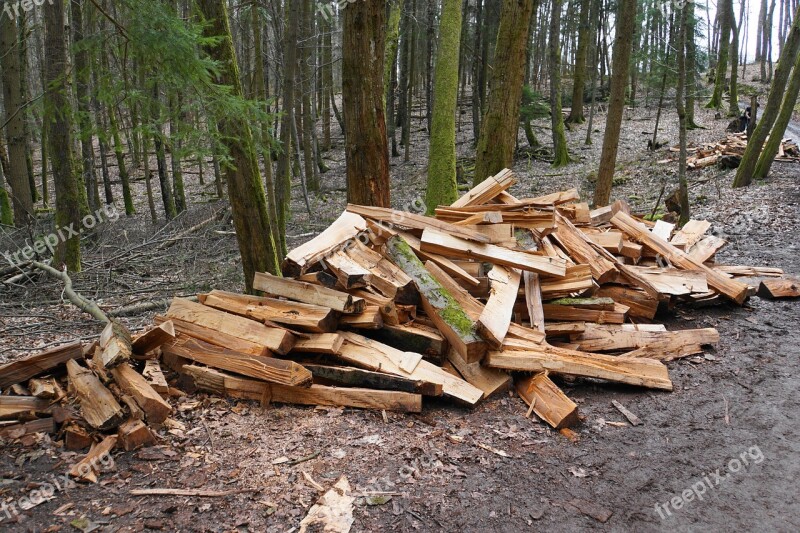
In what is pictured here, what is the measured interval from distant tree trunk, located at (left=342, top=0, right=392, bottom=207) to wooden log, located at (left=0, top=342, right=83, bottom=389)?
153 inches

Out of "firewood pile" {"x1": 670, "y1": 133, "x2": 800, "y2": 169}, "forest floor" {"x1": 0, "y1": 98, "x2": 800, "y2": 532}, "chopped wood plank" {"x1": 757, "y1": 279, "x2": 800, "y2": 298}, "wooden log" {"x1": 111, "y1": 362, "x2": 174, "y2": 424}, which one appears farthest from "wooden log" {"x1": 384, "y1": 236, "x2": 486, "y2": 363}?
"firewood pile" {"x1": 670, "y1": 133, "x2": 800, "y2": 169}

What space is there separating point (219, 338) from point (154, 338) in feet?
1.74

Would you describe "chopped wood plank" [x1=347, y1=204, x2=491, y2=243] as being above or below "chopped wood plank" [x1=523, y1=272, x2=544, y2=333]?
above

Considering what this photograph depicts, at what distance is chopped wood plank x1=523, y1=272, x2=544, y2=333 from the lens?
5.05 metres

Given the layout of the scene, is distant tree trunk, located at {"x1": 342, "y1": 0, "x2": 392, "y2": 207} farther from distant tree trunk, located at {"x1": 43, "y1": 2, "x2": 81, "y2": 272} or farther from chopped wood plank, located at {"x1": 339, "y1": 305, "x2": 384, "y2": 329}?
distant tree trunk, located at {"x1": 43, "y1": 2, "x2": 81, "y2": 272}

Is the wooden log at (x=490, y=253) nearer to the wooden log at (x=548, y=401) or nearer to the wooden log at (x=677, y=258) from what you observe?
the wooden log at (x=548, y=401)

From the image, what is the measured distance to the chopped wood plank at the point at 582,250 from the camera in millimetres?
5816

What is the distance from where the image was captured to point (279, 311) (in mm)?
4684

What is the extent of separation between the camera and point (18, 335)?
6676 mm

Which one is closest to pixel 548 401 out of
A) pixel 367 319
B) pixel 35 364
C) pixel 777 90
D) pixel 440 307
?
pixel 440 307

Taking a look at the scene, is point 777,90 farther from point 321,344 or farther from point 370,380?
point 321,344

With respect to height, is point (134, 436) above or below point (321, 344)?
below

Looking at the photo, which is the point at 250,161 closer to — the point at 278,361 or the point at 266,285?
the point at 266,285

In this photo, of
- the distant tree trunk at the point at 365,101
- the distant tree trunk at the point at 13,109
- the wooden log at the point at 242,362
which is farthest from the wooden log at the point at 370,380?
the distant tree trunk at the point at 13,109
